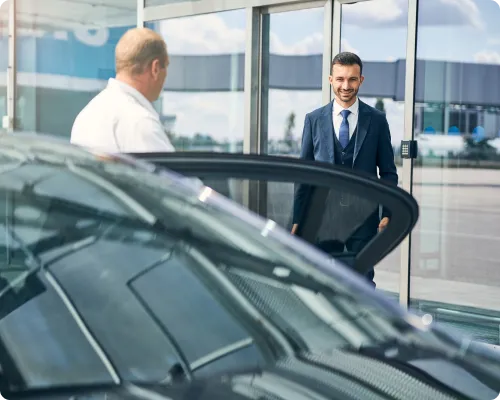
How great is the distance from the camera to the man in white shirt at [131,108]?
288 centimetres

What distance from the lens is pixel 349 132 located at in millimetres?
4625

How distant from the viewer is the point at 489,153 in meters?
6.14

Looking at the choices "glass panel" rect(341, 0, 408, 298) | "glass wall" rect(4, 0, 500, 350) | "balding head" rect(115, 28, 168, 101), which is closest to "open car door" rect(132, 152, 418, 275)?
"balding head" rect(115, 28, 168, 101)

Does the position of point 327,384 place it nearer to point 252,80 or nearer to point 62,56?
point 252,80

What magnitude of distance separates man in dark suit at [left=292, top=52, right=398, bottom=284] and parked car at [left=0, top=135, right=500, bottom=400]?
2716mm

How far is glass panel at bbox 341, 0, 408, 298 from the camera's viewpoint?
6229 mm

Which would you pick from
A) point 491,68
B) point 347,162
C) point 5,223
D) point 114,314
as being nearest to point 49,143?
point 5,223

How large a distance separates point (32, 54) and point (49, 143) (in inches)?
330

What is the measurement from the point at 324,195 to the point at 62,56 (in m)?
7.52

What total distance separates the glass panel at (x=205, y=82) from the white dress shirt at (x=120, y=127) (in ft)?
14.0

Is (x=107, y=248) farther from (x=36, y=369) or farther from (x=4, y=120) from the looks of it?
(x=4, y=120)

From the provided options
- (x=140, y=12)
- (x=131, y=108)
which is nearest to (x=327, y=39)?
(x=140, y=12)

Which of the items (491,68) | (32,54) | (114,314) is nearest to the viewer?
(114,314)

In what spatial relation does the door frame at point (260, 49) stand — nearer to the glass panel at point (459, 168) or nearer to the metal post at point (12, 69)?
the glass panel at point (459, 168)
